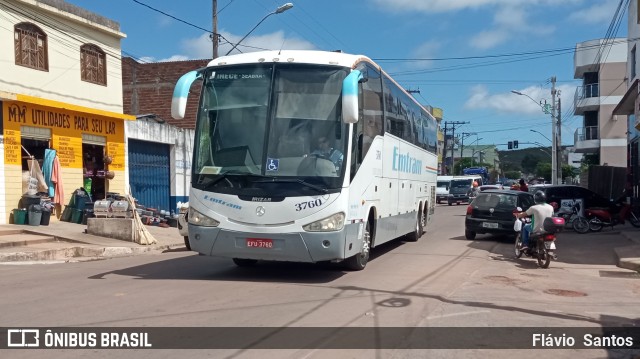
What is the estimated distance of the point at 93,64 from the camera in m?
20.3

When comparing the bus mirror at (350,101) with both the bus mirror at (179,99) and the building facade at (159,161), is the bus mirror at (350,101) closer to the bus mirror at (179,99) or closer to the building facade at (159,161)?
the bus mirror at (179,99)

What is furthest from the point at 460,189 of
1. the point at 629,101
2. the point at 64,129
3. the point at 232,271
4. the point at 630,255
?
the point at 232,271

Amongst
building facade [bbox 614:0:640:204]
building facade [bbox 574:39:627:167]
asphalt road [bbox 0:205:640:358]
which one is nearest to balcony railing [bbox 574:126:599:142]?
building facade [bbox 574:39:627:167]

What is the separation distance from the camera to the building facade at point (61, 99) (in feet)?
54.5

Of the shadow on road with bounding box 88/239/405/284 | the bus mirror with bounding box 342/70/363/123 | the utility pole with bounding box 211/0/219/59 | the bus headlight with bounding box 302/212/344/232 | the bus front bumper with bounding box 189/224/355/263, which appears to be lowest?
the shadow on road with bounding box 88/239/405/284

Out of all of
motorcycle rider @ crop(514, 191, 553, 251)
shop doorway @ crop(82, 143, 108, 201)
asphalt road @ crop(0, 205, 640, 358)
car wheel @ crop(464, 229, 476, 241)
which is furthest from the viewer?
shop doorway @ crop(82, 143, 108, 201)

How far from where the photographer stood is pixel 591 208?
20.3m

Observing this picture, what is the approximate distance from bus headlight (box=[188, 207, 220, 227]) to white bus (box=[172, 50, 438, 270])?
16 millimetres

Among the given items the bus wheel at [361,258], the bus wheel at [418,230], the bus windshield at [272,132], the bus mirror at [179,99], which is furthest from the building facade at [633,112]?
the bus mirror at [179,99]

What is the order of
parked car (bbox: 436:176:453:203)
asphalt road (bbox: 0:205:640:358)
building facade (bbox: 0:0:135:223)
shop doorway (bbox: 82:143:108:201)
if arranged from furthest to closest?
parked car (bbox: 436:176:453:203)
shop doorway (bbox: 82:143:108:201)
building facade (bbox: 0:0:135:223)
asphalt road (bbox: 0:205:640:358)

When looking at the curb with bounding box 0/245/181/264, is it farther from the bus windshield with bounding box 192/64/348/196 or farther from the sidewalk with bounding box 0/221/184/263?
the bus windshield with bounding box 192/64/348/196

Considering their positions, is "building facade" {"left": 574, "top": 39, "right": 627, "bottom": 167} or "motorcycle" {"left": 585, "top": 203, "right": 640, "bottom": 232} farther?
"building facade" {"left": 574, "top": 39, "right": 627, "bottom": 167}

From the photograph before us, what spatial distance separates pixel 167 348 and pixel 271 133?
13.8 ft

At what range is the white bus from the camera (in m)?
8.75
